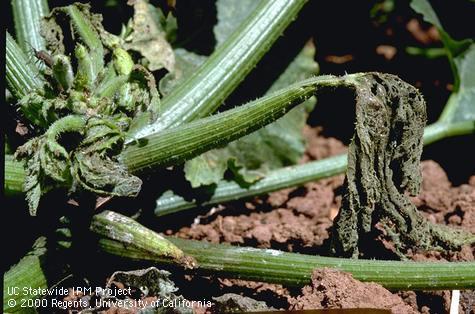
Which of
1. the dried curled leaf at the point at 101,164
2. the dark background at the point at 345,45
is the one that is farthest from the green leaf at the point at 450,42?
the dried curled leaf at the point at 101,164

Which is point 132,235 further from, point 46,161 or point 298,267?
point 298,267

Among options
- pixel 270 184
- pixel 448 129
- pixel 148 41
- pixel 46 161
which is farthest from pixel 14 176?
pixel 448 129

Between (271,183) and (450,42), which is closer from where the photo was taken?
(271,183)

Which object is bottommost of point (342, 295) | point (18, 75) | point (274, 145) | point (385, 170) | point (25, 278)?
point (342, 295)

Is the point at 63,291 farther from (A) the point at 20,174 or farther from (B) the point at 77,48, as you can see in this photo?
(B) the point at 77,48

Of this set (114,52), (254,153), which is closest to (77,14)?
(114,52)

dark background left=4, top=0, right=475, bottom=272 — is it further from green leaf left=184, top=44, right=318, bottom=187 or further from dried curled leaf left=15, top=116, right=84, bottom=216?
dried curled leaf left=15, top=116, right=84, bottom=216

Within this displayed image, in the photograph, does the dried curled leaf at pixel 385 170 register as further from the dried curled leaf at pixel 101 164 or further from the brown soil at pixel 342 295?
the dried curled leaf at pixel 101 164

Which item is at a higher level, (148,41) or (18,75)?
(148,41)
